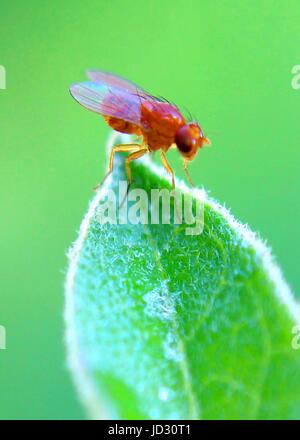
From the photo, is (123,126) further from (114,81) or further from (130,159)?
(130,159)

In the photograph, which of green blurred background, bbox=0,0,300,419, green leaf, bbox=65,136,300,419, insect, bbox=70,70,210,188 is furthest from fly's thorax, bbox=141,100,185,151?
green leaf, bbox=65,136,300,419

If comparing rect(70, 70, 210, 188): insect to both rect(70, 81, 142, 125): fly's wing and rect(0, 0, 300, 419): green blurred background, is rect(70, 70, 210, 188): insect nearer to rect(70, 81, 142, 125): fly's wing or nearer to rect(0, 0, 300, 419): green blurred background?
rect(70, 81, 142, 125): fly's wing

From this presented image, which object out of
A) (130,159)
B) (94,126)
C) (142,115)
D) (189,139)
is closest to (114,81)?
(142,115)

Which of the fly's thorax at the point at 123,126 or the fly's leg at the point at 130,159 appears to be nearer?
the fly's leg at the point at 130,159

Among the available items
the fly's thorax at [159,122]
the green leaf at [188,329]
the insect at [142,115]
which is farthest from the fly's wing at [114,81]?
the green leaf at [188,329]

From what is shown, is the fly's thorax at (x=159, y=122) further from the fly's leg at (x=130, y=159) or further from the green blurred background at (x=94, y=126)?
the green blurred background at (x=94, y=126)

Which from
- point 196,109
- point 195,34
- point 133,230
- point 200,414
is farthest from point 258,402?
point 195,34
